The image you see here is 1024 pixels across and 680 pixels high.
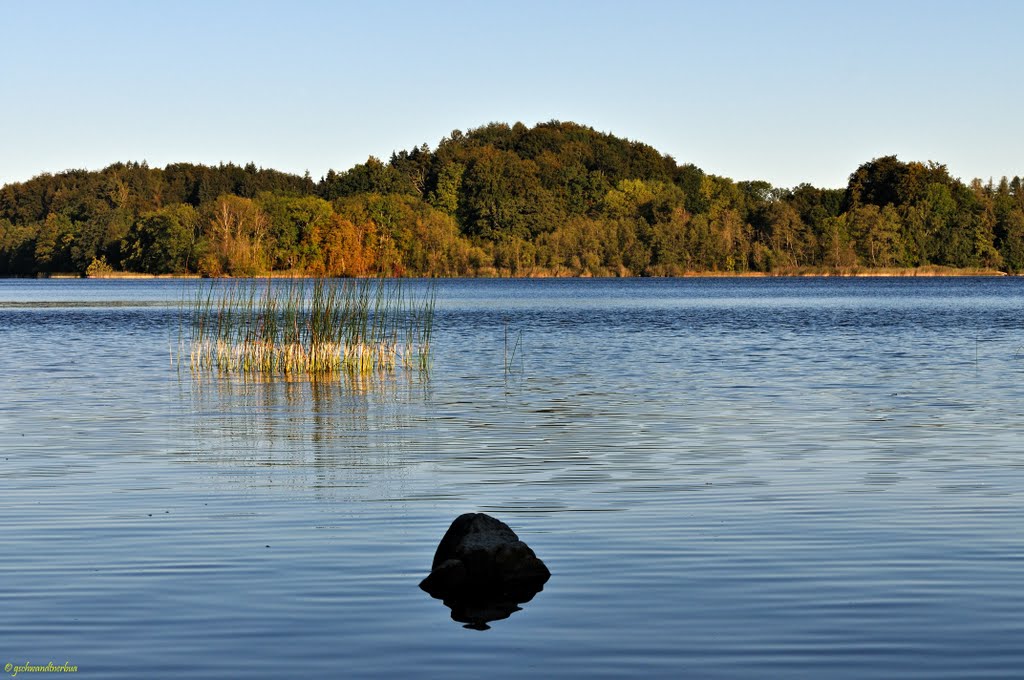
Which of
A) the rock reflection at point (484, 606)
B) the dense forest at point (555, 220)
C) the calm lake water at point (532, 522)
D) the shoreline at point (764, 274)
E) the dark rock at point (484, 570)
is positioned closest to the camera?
the calm lake water at point (532, 522)

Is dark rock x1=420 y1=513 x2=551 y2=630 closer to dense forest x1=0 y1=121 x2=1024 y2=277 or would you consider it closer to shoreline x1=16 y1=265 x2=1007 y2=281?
dense forest x1=0 y1=121 x2=1024 y2=277

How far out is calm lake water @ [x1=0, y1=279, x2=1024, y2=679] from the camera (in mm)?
6902

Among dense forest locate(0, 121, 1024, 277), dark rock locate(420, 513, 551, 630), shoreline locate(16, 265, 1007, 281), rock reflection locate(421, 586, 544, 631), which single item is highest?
dense forest locate(0, 121, 1024, 277)

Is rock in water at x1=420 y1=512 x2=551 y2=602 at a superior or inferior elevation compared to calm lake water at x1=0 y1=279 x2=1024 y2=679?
superior


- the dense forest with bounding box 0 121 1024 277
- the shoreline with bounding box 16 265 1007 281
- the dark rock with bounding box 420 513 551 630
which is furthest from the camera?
the shoreline with bounding box 16 265 1007 281

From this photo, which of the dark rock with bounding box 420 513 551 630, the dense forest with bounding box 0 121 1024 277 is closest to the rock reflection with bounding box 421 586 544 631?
the dark rock with bounding box 420 513 551 630

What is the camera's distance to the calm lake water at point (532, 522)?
6902mm

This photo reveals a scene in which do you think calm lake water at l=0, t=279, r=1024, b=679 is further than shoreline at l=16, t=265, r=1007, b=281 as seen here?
No

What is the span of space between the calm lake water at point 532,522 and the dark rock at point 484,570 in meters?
0.17

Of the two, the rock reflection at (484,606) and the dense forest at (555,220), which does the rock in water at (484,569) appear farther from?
the dense forest at (555,220)

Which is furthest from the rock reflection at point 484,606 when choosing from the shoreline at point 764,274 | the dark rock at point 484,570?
the shoreline at point 764,274

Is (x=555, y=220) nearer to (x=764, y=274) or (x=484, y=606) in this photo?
(x=764, y=274)

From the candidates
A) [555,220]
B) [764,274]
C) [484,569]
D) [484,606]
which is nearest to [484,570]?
[484,569]

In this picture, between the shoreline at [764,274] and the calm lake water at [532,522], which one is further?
the shoreline at [764,274]
